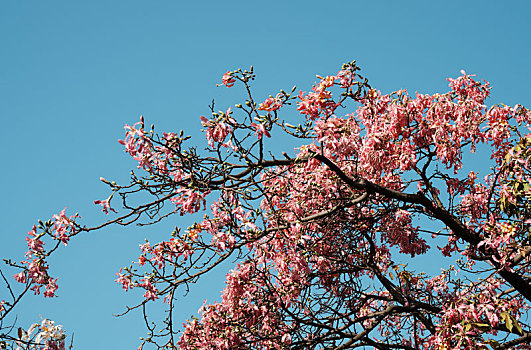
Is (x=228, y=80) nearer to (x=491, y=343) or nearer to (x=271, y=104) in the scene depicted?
(x=271, y=104)

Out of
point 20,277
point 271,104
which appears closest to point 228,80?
point 271,104

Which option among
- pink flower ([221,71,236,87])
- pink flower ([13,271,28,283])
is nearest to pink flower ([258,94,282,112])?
pink flower ([221,71,236,87])

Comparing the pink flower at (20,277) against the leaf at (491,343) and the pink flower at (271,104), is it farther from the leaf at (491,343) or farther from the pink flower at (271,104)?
the leaf at (491,343)

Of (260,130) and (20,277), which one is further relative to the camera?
(20,277)

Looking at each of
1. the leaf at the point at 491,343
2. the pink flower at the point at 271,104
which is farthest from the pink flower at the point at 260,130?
the leaf at the point at 491,343

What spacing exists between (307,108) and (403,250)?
275cm

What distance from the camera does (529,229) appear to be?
7.09 m

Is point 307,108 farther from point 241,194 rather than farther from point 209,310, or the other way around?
point 209,310

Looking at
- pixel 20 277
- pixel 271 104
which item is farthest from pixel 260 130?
pixel 20 277

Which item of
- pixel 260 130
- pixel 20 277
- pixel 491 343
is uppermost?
pixel 260 130

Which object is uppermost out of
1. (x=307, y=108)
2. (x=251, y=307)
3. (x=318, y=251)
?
(x=307, y=108)

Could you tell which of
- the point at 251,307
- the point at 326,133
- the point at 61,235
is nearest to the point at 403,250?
the point at 251,307

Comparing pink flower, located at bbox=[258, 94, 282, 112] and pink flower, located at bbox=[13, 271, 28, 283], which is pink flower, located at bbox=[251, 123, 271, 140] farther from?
pink flower, located at bbox=[13, 271, 28, 283]

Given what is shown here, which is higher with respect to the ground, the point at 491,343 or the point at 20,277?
the point at 20,277
